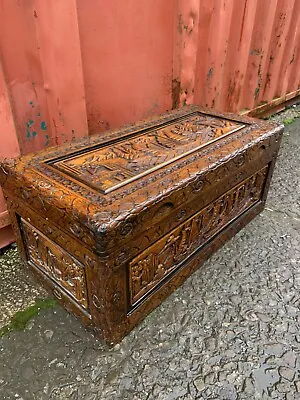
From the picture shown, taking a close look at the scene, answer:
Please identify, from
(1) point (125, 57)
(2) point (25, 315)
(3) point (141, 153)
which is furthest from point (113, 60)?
(2) point (25, 315)

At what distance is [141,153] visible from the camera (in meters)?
1.01

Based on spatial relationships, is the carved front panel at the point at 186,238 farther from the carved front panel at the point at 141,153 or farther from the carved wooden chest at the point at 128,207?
the carved front panel at the point at 141,153

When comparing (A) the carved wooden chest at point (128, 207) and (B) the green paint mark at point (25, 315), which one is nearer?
(A) the carved wooden chest at point (128, 207)

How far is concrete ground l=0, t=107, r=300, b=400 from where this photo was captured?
2.69ft

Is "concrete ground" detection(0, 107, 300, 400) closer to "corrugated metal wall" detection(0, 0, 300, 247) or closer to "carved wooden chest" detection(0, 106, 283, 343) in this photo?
"carved wooden chest" detection(0, 106, 283, 343)

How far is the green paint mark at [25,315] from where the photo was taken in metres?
0.96

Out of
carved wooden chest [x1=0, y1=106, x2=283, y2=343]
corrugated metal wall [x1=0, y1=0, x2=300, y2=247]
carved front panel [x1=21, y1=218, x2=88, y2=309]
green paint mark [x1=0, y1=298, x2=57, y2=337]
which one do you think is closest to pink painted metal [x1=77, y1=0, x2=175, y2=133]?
corrugated metal wall [x1=0, y1=0, x2=300, y2=247]

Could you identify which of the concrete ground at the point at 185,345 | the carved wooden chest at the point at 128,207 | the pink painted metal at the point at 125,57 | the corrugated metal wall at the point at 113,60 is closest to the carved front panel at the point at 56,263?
the carved wooden chest at the point at 128,207

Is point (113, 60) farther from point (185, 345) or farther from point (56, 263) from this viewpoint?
point (185, 345)

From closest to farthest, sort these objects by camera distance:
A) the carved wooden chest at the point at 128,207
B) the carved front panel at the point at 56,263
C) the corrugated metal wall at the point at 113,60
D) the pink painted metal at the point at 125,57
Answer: the carved wooden chest at the point at 128,207 < the carved front panel at the point at 56,263 < the corrugated metal wall at the point at 113,60 < the pink painted metal at the point at 125,57

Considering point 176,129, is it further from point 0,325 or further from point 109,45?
point 0,325

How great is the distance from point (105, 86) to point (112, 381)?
1.05 metres

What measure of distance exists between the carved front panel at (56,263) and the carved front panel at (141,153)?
0.20m

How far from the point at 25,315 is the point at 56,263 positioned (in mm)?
214
